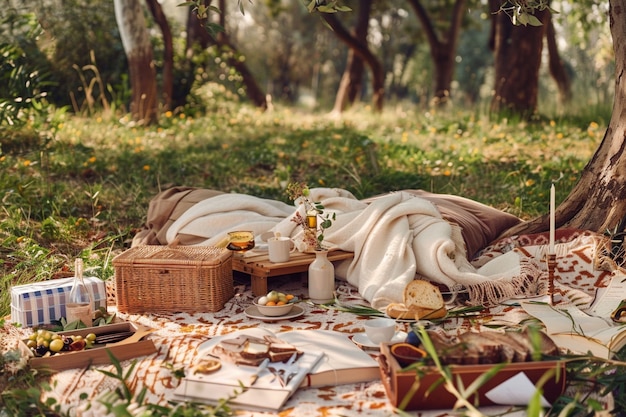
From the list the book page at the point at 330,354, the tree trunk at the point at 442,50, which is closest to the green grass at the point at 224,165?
the book page at the point at 330,354

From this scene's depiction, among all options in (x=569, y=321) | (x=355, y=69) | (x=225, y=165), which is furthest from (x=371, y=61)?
(x=569, y=321)

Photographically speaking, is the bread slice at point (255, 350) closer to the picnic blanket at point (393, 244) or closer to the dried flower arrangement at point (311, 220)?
the picnic blanket at point (393, 244)

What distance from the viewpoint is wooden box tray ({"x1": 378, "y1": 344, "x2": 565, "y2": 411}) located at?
2.84 metres

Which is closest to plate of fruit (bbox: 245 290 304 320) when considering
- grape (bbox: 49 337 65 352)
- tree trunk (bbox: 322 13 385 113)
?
grape (bbox: 49 337 65 352)

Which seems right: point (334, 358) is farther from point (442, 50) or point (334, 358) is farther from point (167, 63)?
point (442, 50)

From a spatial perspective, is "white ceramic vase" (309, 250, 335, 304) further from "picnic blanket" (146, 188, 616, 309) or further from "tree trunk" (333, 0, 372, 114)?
"tree trunk" (333, 0, 372, 114)

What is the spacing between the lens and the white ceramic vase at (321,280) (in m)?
4.18

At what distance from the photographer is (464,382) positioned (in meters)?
2.85

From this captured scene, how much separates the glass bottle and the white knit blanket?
107cm

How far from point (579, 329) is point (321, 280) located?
130 cm

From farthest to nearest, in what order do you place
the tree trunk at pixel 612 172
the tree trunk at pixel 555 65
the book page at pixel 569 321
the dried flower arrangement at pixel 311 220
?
the tree trunk at pixel 555 65, the tree trunk at pixel 612 172, the dried flower arrangement at pixel 311 220, the book page at pixel 569 321

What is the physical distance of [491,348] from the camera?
115 inches

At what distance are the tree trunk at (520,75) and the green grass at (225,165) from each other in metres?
0.31

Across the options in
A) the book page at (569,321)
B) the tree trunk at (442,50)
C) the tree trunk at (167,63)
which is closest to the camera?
the book page at (569,321)
